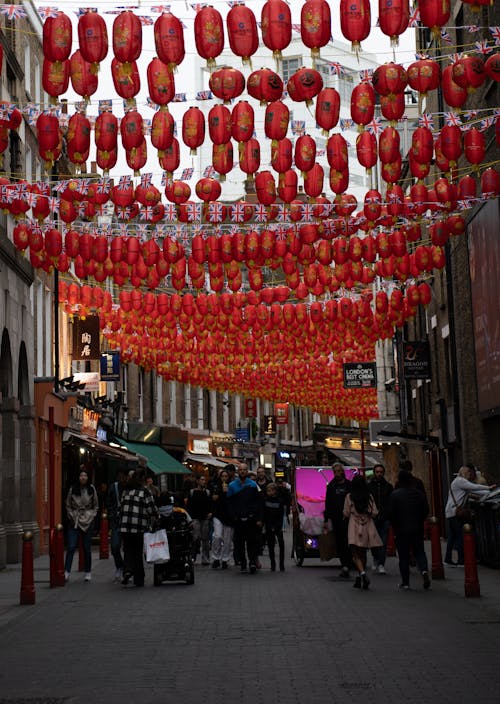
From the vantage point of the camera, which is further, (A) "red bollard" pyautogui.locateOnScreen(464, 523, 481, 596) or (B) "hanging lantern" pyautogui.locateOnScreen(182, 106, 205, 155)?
(B) "hanging lantern" pyautogui.locateOnScreen(182, 106, 205, 155)

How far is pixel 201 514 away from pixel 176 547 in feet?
16.0

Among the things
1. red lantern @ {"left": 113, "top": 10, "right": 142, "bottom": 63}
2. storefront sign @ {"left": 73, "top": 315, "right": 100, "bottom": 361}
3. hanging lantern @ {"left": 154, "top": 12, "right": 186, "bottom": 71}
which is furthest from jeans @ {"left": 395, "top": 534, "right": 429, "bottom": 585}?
storefront sign @ {"left": 73, "top": 315, "right": 100, "bottom": 361}

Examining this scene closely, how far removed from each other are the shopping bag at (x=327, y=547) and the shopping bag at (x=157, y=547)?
3.34 meters

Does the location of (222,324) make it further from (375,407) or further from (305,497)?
(375,407)

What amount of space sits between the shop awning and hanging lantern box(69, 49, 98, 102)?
44.0 metres

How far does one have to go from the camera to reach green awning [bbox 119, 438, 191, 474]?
4359 centimetres

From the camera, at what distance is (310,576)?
65.2 feet

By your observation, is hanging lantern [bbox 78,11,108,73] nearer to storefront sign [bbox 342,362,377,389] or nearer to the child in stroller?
the child in stroller

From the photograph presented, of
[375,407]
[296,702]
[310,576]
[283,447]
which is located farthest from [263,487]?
[283,447]

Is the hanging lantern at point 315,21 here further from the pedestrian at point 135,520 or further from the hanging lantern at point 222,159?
the pedestrian at point 135,520

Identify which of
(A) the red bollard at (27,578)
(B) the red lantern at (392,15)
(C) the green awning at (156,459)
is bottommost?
(A) the red bollard at (27,578)

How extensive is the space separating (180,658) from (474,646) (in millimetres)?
2667

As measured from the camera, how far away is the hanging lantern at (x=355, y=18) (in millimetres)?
12836

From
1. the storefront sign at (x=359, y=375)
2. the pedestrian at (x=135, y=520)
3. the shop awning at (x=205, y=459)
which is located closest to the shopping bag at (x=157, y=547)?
the pedestrian at (x=135, y=520)
